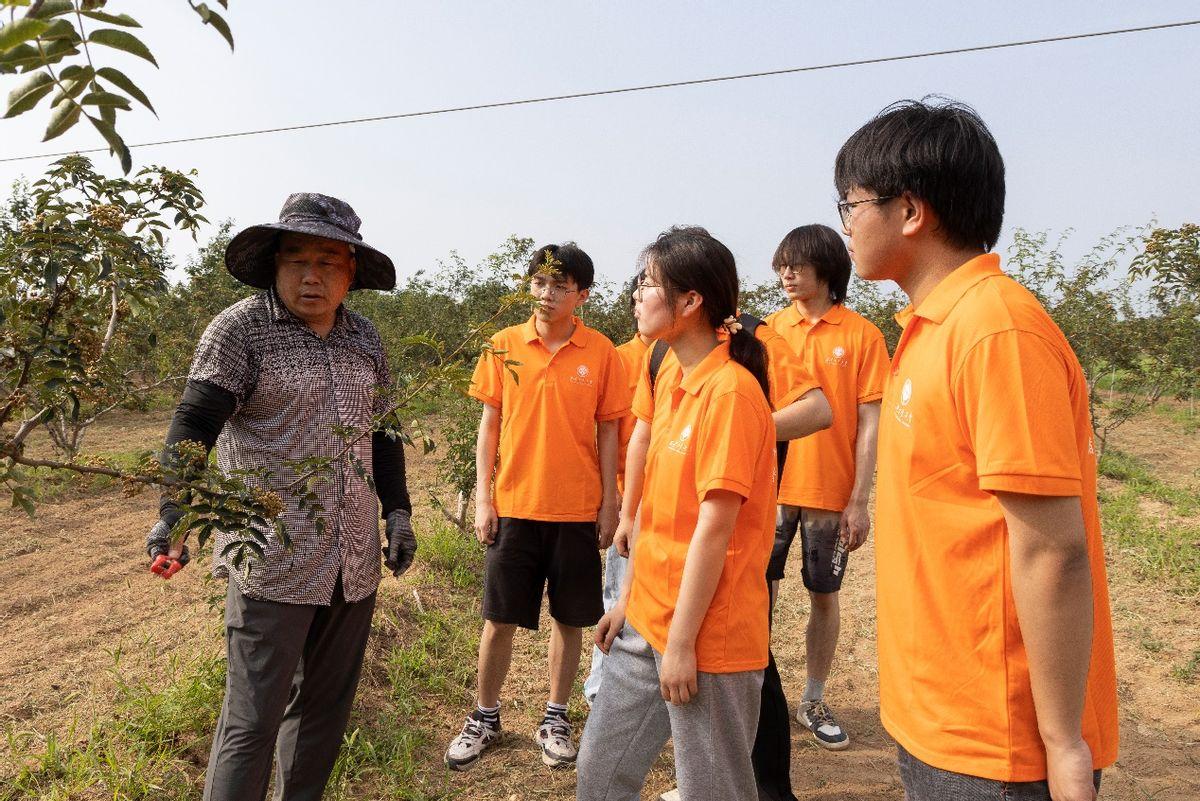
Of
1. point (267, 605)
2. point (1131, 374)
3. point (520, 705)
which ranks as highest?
point (1131, 374)

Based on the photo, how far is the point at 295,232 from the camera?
2.06 meters

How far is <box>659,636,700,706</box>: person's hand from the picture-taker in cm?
167

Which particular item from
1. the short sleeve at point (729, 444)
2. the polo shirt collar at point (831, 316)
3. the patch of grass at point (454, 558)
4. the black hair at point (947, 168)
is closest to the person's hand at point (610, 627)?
the short sleeve at point (729, 444)

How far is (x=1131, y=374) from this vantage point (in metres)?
8.26

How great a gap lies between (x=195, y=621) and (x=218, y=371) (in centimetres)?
262

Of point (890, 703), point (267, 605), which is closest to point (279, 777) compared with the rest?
point (267, 605)

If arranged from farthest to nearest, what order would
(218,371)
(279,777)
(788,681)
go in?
(788,681), (279,777), (218,371)

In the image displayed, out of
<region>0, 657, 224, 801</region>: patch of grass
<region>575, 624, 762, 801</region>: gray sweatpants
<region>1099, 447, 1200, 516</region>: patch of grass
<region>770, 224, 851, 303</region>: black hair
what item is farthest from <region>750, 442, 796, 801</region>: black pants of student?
<region>1099, 447, 1200, 516</region>: patch of grass

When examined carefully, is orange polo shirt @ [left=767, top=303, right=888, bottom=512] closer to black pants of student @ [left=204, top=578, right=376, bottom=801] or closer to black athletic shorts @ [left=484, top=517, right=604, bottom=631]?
black athletic shorts @ [left=484, top=517, right=604, bottom=631]

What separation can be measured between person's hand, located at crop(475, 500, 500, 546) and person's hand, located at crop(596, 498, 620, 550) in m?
0.41

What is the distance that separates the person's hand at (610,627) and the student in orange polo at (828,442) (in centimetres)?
116

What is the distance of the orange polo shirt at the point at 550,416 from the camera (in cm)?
297

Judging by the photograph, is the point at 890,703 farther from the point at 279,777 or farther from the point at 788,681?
the point at 788,681

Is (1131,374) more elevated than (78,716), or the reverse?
(1131,374)
